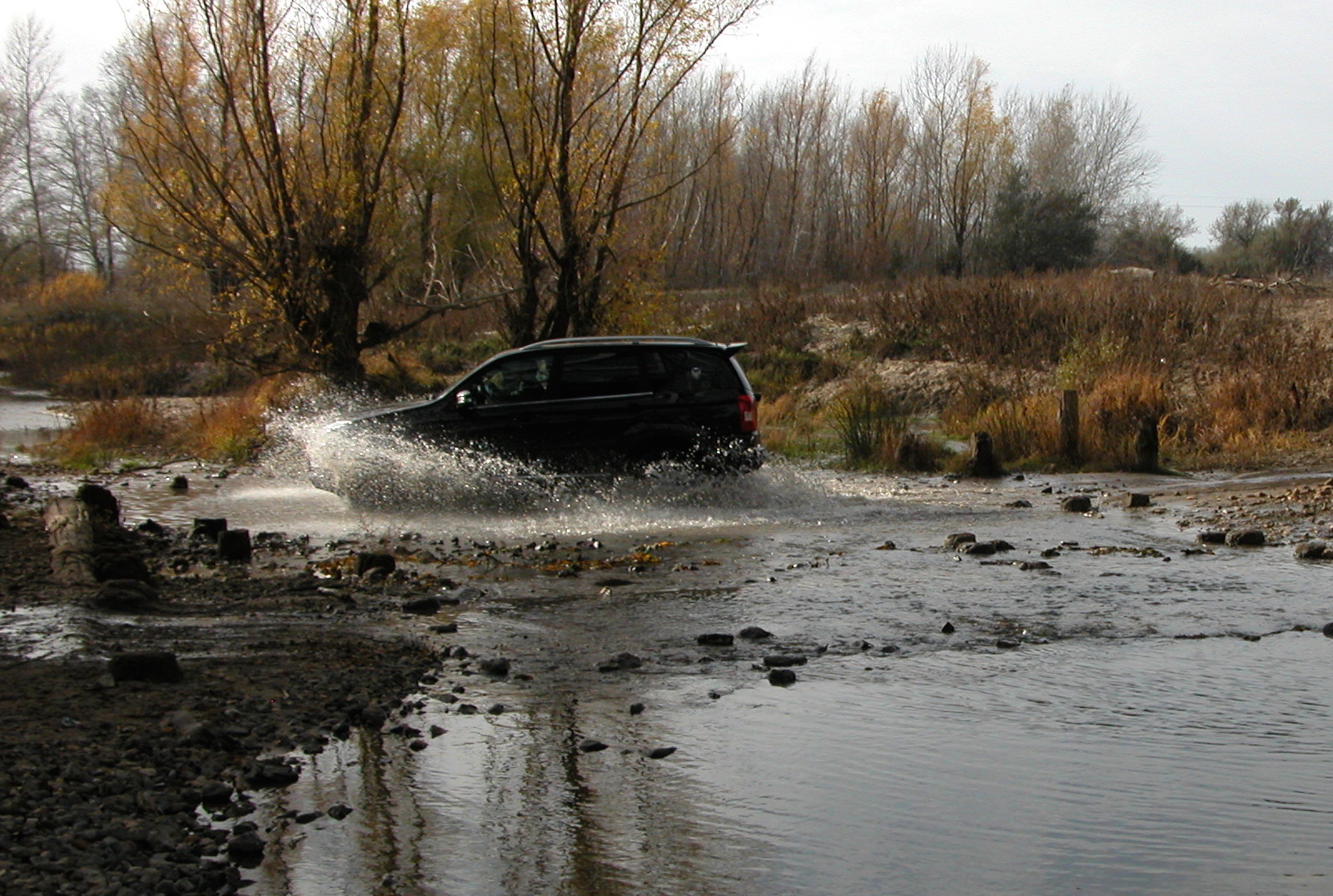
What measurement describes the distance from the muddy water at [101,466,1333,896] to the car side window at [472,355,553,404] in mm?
3382

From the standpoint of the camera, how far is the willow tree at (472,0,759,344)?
72.2ft

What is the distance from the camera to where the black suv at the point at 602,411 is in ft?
44.0

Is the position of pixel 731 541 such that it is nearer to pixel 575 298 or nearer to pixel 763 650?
pixel 763 650

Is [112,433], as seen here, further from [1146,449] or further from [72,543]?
[1146,449]

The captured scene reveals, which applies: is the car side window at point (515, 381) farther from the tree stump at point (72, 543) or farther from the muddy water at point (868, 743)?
the tree stump at point (72, 543)

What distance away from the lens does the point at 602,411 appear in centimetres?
1343

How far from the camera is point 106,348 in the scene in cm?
4928

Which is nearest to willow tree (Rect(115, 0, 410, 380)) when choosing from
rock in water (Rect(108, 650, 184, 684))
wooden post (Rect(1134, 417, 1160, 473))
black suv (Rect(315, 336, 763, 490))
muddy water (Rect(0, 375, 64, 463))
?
muddy water (Rect(0, 375, 64, 463))

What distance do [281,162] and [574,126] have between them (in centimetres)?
481

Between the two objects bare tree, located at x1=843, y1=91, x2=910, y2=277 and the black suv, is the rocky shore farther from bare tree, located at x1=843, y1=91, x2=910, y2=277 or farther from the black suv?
bare tree, located at x1=843, y1=91, x2=910, y2=277

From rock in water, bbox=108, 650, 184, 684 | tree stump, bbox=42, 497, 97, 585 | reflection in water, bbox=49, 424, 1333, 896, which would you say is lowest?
reflection in water, bbox=49, 424, 1333, 896

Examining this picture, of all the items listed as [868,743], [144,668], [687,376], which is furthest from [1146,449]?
[144,668]

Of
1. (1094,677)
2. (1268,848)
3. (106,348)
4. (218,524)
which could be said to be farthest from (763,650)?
(106,348)

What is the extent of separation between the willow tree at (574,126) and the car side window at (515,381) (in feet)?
28.3
